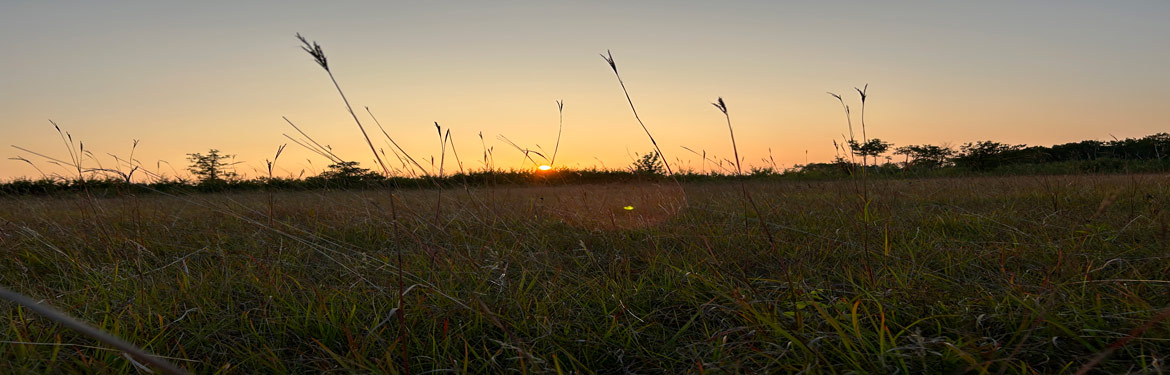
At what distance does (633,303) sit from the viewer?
1754mm

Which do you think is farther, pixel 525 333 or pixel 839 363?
pixel 525 333

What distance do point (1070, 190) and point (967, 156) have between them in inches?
602

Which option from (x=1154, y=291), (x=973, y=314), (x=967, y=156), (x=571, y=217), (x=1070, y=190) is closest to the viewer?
(x=973, y=314)

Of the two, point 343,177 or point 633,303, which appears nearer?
point 633,303

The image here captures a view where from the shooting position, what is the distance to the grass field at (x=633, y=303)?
132 centimetres

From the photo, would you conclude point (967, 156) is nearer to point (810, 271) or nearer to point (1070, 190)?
point (1070, 190)

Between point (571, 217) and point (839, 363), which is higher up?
point (571, 217)

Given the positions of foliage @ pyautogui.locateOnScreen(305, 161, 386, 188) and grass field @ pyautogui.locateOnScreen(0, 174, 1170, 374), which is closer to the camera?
grass field @ pyautogui.locateOnScreen(0, 174, 1170, 374)

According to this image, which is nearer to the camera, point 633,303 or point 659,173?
point 633,303

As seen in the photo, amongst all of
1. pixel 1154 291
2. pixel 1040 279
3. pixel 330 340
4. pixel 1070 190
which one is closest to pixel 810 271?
pixel 1040 279

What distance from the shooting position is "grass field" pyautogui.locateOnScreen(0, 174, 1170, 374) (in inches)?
52.1

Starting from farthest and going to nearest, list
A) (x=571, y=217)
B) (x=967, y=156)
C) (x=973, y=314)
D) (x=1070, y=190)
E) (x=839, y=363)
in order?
1. (x=967, y=156)
2. (x=1070, y=190)
3. (x=571, y=217)
4. (x=973, y=314)
5. (x=839, y=363)

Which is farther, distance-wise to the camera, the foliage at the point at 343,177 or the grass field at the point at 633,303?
the foliage at the point at 343,177

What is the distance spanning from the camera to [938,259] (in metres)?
2.18
